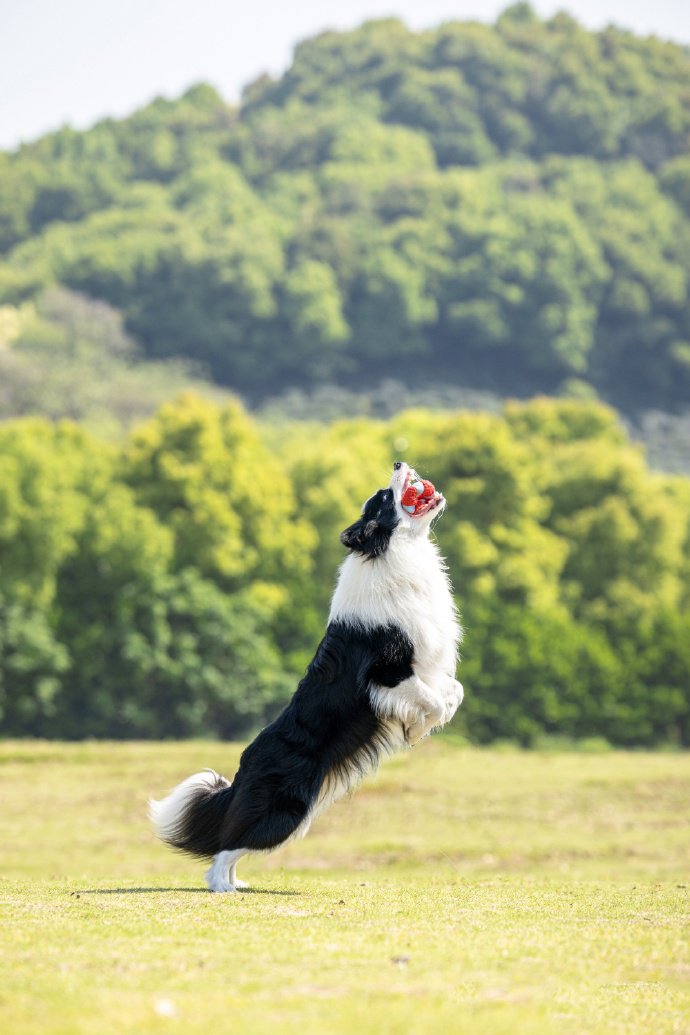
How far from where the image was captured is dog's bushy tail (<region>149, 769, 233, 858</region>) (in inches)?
516

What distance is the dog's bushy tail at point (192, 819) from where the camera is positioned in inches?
516

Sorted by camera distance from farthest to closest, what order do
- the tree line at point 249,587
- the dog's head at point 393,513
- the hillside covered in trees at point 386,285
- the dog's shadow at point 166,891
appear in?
the hillside covered in trees at point 386,285
the tree line at point 249,587
the dog's head at point 393,513
the dog's shadow at point 166,891

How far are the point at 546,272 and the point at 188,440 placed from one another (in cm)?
12775

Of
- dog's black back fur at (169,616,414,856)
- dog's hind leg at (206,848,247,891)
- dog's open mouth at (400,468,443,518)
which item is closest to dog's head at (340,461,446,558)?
dog's open mouth at (400,468,443,518)

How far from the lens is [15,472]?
53.7 m

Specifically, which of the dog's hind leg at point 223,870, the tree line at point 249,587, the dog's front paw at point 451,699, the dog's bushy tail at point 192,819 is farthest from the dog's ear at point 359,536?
the tree line at point 249,587

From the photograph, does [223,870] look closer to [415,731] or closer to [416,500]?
[415,731]

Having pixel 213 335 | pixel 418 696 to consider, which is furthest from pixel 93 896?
pixel 213 335

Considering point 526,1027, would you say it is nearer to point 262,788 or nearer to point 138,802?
point 262,788

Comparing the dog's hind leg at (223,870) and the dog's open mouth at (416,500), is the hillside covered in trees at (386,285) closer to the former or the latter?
the dog's open mouth at (416,500)

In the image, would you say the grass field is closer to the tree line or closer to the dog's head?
the dog's head

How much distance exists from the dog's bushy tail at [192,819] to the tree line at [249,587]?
38490 mm

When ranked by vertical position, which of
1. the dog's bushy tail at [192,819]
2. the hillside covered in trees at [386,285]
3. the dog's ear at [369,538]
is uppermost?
the hillside covered in trees at [386,285]

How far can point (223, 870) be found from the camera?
12.8 meters
